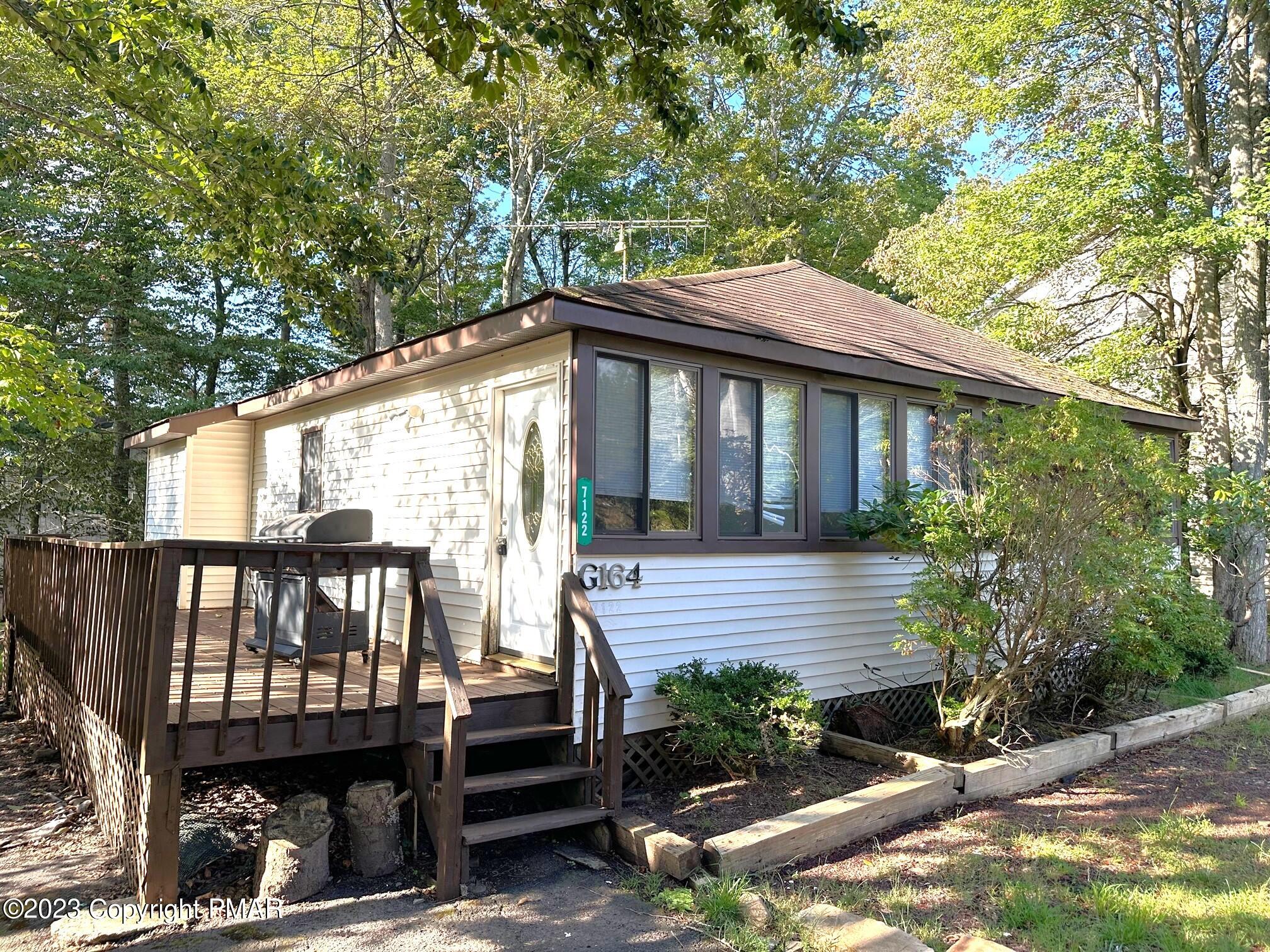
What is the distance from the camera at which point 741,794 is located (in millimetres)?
5215

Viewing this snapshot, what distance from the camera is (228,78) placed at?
1364 cm

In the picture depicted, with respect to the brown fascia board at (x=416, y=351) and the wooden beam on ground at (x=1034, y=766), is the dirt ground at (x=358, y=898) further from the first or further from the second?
the brown fascia board at (x=416, y=351)

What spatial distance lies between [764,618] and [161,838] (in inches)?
156

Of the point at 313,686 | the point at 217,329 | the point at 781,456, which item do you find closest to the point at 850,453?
the point at 781,456

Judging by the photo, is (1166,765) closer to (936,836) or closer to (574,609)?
(936,836)

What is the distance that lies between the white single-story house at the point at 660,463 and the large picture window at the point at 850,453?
2cm

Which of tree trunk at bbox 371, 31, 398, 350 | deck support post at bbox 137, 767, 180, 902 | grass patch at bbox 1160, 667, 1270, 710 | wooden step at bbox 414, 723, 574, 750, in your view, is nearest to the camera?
deck support post at bbox 137, 767, 180, 902

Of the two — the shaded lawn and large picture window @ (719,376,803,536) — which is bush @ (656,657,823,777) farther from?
large picture window @ (719,376,803,536)

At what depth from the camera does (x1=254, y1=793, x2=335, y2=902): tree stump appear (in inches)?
153

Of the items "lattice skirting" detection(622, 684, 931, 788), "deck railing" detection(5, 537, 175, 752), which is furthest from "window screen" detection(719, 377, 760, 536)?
"deck railing" detection(5, 537, 175, 752)

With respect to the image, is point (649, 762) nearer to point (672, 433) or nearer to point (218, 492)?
point (672, 433)

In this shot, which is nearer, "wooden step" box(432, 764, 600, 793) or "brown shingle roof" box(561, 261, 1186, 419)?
"wooden step" box(432, 764, 600, 793)

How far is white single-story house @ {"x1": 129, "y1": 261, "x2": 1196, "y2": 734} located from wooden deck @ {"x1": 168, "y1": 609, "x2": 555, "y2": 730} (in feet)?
1.35

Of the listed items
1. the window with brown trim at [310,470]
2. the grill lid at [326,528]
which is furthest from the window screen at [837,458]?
the window with brown trim at [310,470]
